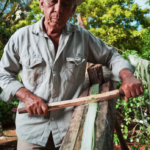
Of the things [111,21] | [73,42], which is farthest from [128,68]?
[111,21]

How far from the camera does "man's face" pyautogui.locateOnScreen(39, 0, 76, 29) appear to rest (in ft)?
4.36

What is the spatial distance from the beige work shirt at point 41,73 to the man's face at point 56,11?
13 cm

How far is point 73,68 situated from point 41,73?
12.5 inches

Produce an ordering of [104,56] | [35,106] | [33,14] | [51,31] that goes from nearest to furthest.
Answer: [35,106] → [51,31] → [104,56] → [33,14]

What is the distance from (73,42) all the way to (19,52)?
1.81ft

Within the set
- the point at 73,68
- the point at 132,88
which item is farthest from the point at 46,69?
the point at 132,88

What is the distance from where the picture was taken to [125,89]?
1.25 m

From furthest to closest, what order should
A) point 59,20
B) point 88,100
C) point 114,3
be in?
point 114,3 → point 59,20 → point 88,100

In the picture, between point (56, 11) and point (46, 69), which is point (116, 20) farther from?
point (46, 69)

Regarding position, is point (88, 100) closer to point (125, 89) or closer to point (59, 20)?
point (125, 89)

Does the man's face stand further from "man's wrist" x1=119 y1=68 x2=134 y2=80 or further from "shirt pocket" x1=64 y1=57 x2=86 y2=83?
"man's wrist" x1=119 y1=68 x2=134 y2=80

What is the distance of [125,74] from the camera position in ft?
4.59

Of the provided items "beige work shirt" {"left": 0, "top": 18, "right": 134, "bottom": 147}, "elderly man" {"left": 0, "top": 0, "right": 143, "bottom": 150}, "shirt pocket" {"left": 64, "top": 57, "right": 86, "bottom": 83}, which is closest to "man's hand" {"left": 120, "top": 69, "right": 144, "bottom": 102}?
"elderly man" {"left": 0, "top": 0, "right": 143, "bottom": 150}

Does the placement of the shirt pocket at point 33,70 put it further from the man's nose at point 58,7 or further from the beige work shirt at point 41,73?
the man's nose at point 58,7
